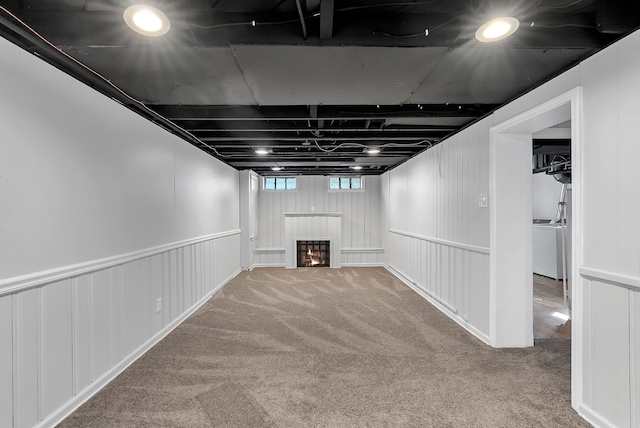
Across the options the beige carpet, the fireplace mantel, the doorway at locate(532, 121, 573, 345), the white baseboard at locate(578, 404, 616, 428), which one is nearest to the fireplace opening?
the fireplace mantel

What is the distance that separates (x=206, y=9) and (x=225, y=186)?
395 centimetres

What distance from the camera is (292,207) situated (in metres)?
7.26

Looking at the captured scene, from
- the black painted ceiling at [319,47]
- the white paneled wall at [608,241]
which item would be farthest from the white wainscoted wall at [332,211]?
the white paneled wall at [608,241]

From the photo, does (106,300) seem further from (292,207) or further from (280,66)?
(292,207)

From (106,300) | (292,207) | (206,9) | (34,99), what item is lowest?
(106,300)

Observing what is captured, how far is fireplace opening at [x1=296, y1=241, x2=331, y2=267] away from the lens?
7.18m

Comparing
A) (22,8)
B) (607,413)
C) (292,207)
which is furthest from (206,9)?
(292,207)

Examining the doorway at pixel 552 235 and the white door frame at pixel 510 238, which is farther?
the doorway at pixel 552 235

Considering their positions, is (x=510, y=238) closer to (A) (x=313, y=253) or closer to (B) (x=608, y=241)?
(B) (x=608, y=241)

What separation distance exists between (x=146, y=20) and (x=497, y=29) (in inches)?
68.1

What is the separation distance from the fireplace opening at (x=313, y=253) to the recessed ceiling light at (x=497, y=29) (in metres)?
5.85

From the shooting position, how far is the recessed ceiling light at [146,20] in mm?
1391

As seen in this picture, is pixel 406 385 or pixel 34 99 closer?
pixel 34 99

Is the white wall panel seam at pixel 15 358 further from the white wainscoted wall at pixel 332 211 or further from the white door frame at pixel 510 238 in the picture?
the white wainscoted wall at pixel 332 211
